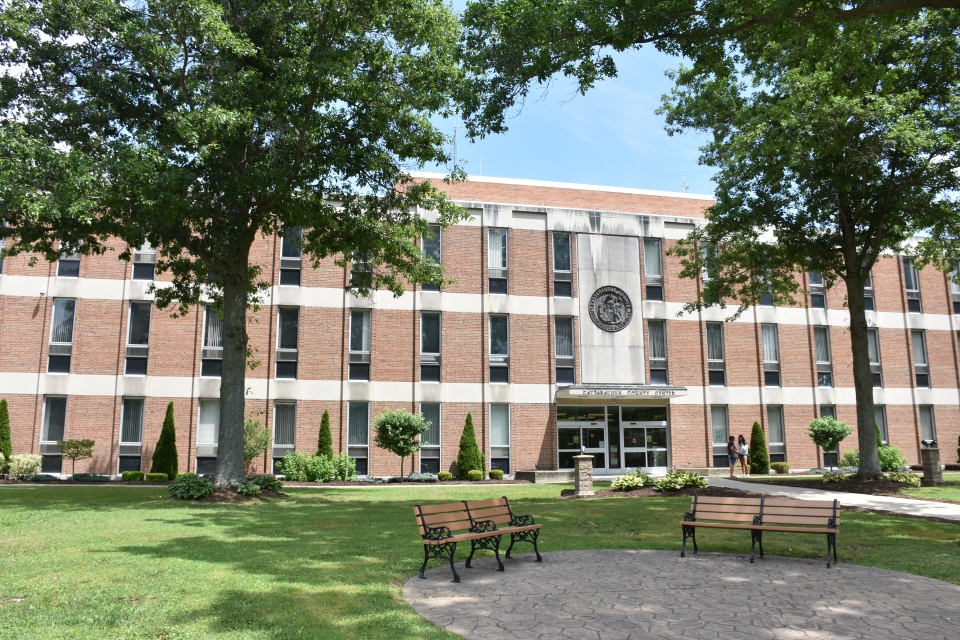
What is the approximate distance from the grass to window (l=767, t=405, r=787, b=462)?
1616 centimetres

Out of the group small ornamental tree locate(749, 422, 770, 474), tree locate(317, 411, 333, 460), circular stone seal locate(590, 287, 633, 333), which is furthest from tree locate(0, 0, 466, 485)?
small ornamental tree locate(749, 422, 770, 474)

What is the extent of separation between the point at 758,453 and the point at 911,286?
41.2 ft

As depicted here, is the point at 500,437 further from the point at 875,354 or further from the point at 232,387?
the point at 875,354

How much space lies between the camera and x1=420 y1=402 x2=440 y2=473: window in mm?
27312

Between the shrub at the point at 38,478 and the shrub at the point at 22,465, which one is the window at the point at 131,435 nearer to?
the shrub at the point at 38,478

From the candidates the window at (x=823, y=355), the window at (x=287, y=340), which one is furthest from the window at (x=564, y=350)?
the window at (x=823, y=355)

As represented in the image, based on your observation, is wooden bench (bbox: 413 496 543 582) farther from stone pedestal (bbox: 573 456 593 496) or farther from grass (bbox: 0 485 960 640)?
stone pedestal (bbox: 573 456 593 496)

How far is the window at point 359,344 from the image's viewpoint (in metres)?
27.5

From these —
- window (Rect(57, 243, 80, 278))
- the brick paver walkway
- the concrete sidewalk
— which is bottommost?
the brick paver walkway

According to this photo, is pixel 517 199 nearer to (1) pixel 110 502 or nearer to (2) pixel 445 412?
(2) pixel 445 412

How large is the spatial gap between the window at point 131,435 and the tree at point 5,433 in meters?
3.38

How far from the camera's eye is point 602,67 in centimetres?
1190

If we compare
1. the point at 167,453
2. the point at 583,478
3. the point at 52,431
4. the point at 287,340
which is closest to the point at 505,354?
the point at 287,340

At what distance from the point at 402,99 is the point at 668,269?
59.5 ft
